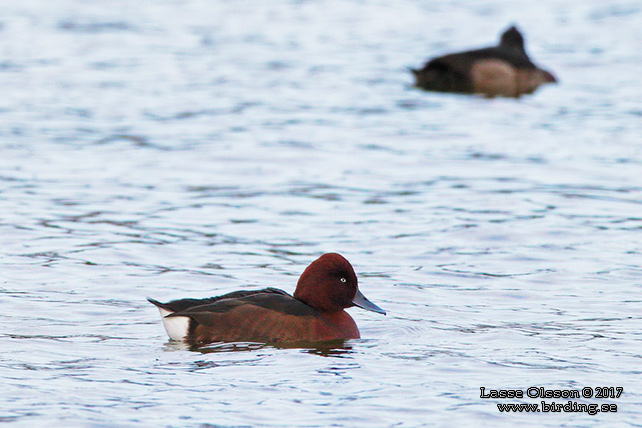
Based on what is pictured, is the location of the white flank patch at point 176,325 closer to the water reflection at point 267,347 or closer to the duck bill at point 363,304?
the water reflection at point 267,347

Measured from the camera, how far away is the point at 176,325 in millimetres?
8258

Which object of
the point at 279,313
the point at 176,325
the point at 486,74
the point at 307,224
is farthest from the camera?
the point at 486,74

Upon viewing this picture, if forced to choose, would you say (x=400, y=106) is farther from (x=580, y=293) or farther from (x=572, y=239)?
(x=580, y=293)

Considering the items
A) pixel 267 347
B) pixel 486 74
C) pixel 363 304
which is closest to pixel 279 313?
pixel 267 347

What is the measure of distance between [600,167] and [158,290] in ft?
24.3

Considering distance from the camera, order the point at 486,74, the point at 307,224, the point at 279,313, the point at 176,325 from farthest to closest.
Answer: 1. the point at 486,74
2. the point at 307,224
3. the point at 279,313
4. the point at 176,325

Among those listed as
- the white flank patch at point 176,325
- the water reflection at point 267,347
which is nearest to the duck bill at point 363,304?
the water reflection at point 267,347

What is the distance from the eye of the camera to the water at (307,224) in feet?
24.5

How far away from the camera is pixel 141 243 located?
1154cm

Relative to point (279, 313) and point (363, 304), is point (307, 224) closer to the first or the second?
point (363, 304)

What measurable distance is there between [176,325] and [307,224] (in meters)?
4.41

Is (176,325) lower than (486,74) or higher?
lower

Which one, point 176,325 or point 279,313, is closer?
point 176,325

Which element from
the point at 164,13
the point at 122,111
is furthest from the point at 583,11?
the point at 122,111
